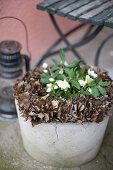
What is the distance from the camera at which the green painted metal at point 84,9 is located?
2.26 metres

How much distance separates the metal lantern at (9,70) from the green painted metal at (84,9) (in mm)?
582

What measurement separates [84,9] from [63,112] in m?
1.19

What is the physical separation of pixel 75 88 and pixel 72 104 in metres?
0.20

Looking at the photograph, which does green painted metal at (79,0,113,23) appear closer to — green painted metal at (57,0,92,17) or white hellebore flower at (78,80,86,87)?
green painted metal at (57,0,92,17)

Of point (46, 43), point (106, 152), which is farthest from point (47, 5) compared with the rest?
point (106, 152)

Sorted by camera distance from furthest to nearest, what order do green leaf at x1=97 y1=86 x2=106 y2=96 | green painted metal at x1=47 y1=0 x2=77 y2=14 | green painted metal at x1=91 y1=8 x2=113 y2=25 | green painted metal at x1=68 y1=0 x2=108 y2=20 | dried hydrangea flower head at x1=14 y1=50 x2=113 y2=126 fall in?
1. green painted metal at x1=47 y1=0 x2=77 y2=14
2. green painted metal at x1=68 y1=0 x2=108 y2=20
3. green painted metal at x1=91 y1=8 x2=113 y2=25
4. green leaf at x1=97 y1=86 x2=106 y2=96
5. dried hydrangea flower head at x1=14 y1=50 x2=113 y2=126

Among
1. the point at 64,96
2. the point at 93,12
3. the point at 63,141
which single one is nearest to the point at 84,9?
the point at 93,12

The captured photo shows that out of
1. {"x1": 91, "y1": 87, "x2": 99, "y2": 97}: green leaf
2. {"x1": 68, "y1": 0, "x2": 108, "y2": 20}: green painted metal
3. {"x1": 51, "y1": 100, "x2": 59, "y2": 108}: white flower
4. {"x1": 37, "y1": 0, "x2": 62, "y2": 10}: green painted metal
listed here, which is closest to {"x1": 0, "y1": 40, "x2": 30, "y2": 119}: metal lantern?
{"x1": 37, "y1": 0, "x2": 62, "y2": 10}: green painted metal

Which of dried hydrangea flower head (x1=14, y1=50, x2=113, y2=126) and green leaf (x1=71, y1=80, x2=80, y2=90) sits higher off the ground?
green leaf (x1=71, y1=80, x2=80, y2=90)

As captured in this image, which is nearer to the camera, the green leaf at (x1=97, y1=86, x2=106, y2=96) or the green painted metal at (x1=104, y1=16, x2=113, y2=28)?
the green leaf at (x1=97, y1=86, x2=106, y2=96)

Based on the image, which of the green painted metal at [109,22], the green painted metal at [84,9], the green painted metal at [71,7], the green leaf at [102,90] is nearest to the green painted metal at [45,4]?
the green painted metal at [71,7]

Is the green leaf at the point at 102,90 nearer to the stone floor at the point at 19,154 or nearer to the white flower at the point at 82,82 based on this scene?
the white flower at the point at 82,82

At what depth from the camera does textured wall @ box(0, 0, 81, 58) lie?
231cm

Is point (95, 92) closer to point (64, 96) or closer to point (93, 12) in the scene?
point (64, 96)
